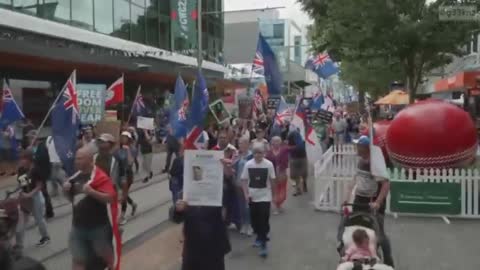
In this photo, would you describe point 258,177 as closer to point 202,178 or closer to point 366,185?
point 366,185

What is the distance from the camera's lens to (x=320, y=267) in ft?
26.3

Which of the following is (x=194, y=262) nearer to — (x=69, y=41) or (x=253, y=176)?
(x=253, y=176)

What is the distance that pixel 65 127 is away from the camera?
28.2 feet

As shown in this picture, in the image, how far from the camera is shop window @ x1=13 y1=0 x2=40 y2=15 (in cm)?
2027

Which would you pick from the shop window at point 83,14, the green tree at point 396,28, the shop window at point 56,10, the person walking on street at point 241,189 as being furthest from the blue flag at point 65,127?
the shop window at point 83,14

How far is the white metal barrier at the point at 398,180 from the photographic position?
11.0 meters

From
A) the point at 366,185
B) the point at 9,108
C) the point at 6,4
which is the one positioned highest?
the point at 6,4

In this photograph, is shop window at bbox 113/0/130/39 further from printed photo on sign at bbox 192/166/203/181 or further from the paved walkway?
printed photo on sign at bbox 192/166/203/181

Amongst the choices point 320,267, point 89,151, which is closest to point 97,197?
point 89,151

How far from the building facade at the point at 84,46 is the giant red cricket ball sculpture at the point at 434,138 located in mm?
9528

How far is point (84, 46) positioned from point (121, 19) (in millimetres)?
7589

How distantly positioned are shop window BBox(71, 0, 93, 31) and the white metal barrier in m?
13.5

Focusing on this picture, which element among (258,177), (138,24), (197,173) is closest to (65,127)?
(258,177)

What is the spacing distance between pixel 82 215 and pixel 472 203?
7444 mm
